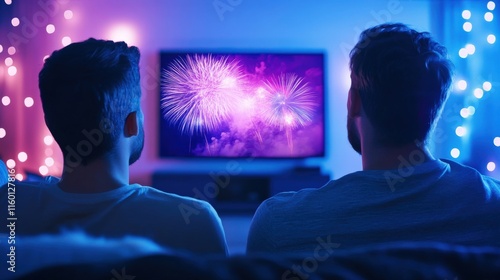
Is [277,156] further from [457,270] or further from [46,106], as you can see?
[457,270]

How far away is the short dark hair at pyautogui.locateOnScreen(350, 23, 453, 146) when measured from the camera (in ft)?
3.28

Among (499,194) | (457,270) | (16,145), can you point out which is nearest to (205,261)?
(457,270)

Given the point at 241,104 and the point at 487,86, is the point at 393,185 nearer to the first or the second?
the point at 241,104

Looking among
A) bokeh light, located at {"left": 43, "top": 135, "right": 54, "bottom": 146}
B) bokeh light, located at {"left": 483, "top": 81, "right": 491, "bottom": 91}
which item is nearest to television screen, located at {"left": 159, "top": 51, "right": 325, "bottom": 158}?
bokeh light, located at {"left": 43, "top": 135, "right": 54, "bottom": 146}

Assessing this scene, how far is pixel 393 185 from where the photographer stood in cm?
92

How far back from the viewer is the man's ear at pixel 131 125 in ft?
3.56

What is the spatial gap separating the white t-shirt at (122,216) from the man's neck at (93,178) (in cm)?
3

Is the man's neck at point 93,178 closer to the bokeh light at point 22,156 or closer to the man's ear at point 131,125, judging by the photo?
the man's ear at point 131,125

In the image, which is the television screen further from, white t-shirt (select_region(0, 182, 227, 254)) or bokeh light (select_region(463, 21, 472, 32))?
white t-shirt (select_region(0, 182, 227, 254))

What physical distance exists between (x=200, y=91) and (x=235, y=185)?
2.98ft

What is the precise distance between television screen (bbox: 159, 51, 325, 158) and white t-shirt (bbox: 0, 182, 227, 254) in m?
3.14

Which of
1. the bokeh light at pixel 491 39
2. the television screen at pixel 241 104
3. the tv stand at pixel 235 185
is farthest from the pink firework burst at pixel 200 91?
the bokeh light at pixel 491 39

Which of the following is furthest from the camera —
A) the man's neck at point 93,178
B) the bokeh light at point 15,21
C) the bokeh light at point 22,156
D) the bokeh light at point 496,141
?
the bokeh light at point 22,156

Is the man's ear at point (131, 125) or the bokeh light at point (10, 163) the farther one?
the bokeh light at point (10, 163)
